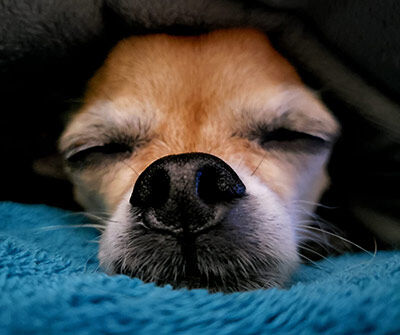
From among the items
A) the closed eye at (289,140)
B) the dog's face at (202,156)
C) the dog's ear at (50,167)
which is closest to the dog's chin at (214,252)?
the dog's face at (202,156)

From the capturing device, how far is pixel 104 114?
1373 millimetres

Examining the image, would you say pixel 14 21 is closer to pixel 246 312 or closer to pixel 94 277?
pixel 94 277

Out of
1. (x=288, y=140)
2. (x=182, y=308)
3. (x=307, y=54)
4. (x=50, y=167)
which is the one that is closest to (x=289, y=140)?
(x=288, y=140)

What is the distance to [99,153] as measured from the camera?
1.46 metres

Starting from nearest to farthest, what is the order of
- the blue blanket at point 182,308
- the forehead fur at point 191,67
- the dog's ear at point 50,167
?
1. the blue blanket at point 182,308
2. the forehead fur at point 191,67
3. the dog's ear at point 50,167

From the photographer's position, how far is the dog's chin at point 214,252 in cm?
91

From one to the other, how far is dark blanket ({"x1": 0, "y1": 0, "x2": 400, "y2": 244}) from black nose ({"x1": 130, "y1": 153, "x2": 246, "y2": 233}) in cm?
65

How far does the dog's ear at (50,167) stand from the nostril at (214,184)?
3.79 feet

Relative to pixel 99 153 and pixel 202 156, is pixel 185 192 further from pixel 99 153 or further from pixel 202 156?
pixel 99 153

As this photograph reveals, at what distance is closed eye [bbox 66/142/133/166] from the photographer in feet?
4.65

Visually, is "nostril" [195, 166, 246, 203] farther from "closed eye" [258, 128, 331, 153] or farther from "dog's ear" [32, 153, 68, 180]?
"dog's ear" [32, 153, 68, 180]

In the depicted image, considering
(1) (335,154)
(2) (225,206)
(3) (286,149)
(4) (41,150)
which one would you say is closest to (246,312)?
(2) (225,206)

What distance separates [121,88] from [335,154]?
90 centimetres

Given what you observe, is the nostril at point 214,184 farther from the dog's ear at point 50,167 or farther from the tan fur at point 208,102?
the dog's ear at point 50,167
